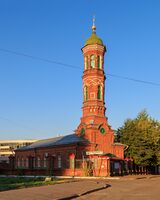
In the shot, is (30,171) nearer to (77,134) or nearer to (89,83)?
(77,134)

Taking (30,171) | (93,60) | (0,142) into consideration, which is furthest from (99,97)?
(0,142)

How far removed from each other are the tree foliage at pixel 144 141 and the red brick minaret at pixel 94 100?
3.35 metres

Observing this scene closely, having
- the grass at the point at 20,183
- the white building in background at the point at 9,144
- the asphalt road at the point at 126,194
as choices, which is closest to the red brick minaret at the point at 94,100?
the grass at the point at 20,183

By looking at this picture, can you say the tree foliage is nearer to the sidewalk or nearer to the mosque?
the mosque

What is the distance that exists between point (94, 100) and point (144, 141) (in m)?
9.50

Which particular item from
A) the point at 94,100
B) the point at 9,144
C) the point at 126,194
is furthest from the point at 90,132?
the point at 9,144

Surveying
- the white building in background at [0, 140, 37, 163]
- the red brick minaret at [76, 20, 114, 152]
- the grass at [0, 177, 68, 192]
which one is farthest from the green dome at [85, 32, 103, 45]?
the white building in background at [0, 140, 37, 163]

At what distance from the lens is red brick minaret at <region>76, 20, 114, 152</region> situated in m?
49.4

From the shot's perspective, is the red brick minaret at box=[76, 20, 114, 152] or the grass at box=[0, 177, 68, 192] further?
the red brick minaret at box=[76, 20, 114, 152]

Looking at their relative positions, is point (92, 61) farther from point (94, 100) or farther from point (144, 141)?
point (144, 141)

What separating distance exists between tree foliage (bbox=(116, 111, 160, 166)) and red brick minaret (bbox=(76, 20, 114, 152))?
3.35 m

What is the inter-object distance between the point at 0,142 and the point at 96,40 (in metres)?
122

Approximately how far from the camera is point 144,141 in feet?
162

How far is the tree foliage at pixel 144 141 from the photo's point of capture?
1941 inches
